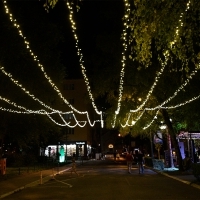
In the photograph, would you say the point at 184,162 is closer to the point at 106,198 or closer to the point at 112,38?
Result: the point at 112,38

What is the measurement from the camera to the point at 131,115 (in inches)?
1229

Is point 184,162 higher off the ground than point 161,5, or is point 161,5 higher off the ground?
point 161,5

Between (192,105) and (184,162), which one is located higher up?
(192,105)

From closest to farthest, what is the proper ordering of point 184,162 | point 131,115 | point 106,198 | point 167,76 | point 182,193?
point 106,198 → point 182,193 → point 167,76 → point 184,162 → point 131,115

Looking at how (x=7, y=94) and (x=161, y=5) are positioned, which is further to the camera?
(x=7, y=94)

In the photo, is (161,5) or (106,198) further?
(106,198)

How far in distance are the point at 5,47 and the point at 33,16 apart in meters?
3.86

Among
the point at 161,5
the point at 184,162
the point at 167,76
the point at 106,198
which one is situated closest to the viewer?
the point at 161,5

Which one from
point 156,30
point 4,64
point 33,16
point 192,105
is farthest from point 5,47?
point 156,30

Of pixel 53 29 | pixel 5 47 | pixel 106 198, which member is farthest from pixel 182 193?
pixel 53 29

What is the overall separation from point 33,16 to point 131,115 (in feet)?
38.0

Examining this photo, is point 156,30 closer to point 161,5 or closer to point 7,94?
point 161,5

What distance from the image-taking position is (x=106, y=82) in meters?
28.7

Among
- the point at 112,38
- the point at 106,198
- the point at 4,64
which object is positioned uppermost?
the point at 112,38
